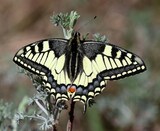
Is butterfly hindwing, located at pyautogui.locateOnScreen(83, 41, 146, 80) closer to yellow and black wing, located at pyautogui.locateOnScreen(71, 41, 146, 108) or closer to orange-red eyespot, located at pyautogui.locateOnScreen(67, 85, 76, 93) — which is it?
yellow and black wing, located at pyautogui.locateOnScreen(71, 41, 146, 108)

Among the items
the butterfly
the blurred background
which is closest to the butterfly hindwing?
the butterfly

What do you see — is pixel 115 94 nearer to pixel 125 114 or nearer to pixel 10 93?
pixel 125 114

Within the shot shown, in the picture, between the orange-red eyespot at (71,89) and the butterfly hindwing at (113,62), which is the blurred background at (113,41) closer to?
the orange-red eyespot at (71,89)

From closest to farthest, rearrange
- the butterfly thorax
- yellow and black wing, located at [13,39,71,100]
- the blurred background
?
yellow and black wing, located at [13,39,71,100] < the butterfly thorax < the blurred background

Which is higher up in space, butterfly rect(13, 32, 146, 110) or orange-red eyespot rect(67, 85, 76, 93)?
butterfly rect(13, 32, 146, 110)

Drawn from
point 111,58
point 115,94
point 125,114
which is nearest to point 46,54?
point 111,58
